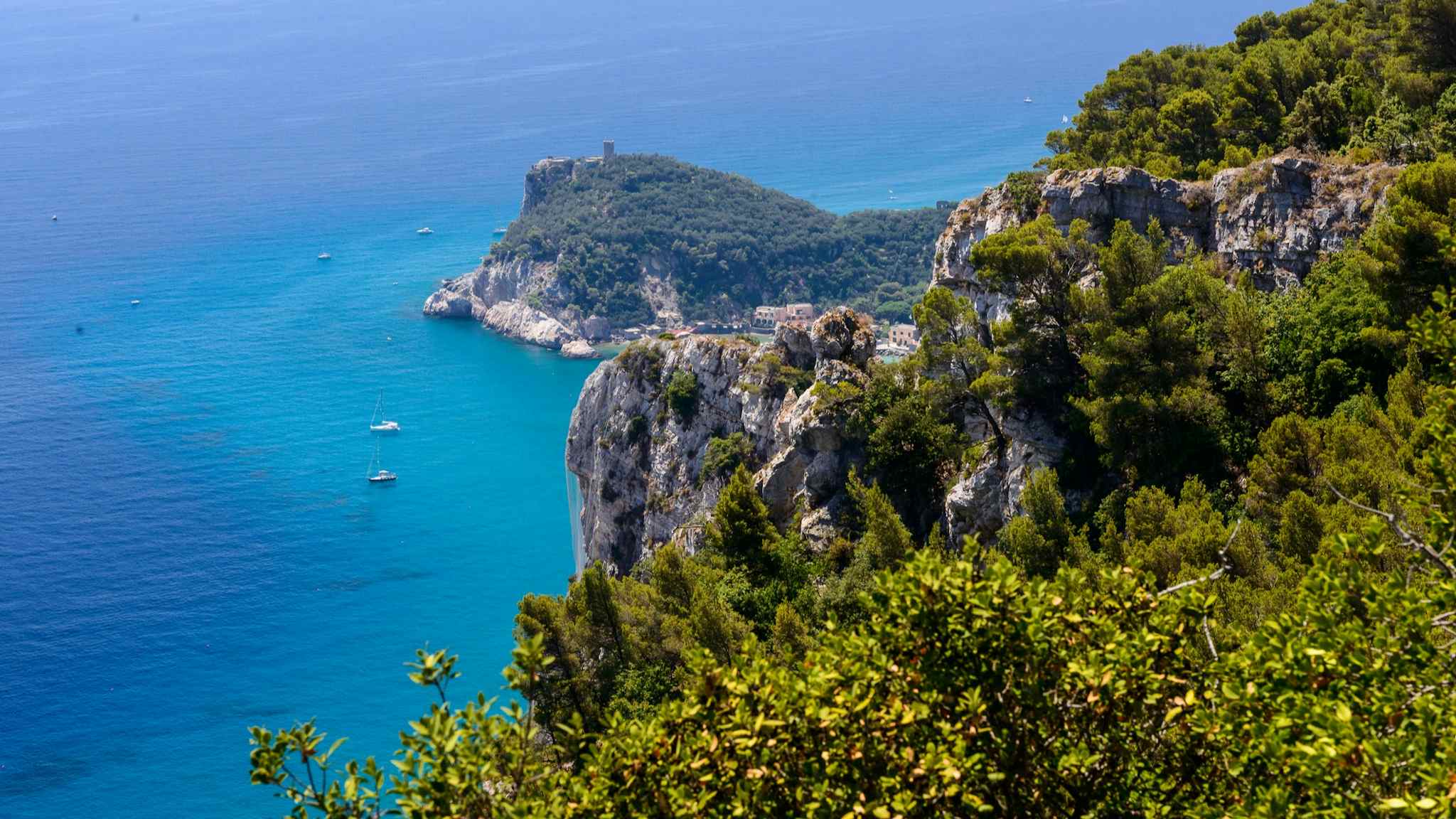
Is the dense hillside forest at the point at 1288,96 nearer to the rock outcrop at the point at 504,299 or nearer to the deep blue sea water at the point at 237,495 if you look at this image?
the deep blue sea water at the point at 237,495

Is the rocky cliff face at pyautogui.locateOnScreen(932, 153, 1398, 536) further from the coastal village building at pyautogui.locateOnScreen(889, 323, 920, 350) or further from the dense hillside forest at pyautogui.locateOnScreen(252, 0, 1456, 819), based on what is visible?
the coastal village building at pyautogui.locateOnScreen(889, 323, 920, 350)

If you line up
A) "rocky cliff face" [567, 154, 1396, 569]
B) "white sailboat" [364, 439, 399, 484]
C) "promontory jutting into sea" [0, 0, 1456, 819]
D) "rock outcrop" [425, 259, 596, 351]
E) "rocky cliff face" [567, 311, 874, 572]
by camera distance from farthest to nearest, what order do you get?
1. "rock outcrop" [425, 259, 596, 351]
2. "white sailboat" [364, 439, 399, 484]
3. "rocky cliff face" [567, 311, 874, 572]
4. "rocky cliff face" [567, 154, 1396, 569]
5. "promontory jutting into sea" [0, 0, 1456, 819]

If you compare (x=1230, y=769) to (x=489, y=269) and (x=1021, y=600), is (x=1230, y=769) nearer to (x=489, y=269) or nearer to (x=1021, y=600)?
(x=1021, y=600)

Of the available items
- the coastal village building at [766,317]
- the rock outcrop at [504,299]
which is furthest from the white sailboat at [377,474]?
the coastal village building at [766,317]

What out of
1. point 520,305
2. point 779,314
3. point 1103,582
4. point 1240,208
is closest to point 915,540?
point 1240,208

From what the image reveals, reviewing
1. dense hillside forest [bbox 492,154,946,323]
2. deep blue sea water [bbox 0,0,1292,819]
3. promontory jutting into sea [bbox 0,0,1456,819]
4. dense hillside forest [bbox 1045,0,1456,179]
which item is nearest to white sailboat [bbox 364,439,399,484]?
promontory jutting into sea [bbox 0,0,1456,819]

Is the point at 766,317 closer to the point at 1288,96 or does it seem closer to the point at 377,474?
the point at 377,474

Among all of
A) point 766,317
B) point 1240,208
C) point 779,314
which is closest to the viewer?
point 1240,208
